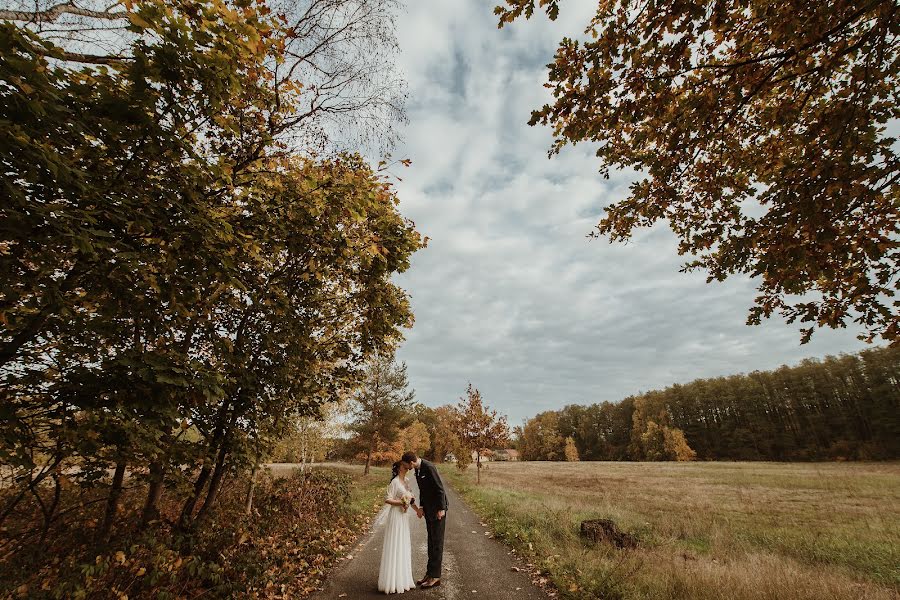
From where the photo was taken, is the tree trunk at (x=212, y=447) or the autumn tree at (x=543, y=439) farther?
the autumn tree at (x=543, y=439)

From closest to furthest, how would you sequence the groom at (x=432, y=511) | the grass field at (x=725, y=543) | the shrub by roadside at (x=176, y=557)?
1. the shrub by roadside at (x=176, y=557)
2. the grass field at (x=725, y=543)
3. the groom at (x=432, y=511)

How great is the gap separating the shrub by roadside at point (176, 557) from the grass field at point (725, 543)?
4625 millimetres

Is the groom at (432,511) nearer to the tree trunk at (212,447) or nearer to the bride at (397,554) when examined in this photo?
the bride at (397,554)

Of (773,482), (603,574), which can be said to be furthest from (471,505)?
(773,482)

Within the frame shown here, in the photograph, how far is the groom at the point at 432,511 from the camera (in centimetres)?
651

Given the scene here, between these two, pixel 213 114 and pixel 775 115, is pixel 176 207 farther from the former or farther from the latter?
pixel 775 115

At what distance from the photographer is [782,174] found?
4.31 metres

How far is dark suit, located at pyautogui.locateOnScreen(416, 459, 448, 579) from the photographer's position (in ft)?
21.4

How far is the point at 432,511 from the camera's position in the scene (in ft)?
22.9

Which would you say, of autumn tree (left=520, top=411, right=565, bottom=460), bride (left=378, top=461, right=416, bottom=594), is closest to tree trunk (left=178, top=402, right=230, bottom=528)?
bride (left=378, top=461, right=416, bottom=594)

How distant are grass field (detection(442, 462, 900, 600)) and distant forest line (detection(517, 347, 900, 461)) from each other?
56201 millimetres

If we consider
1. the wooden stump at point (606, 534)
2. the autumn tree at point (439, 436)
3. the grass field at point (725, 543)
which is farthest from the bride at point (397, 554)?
the autumn tree at point (439, 436)

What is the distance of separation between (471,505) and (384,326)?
12.4 m

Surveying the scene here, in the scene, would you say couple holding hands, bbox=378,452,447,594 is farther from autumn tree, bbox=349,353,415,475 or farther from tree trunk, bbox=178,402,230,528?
autumn tree, bbox=349,353,415,475
